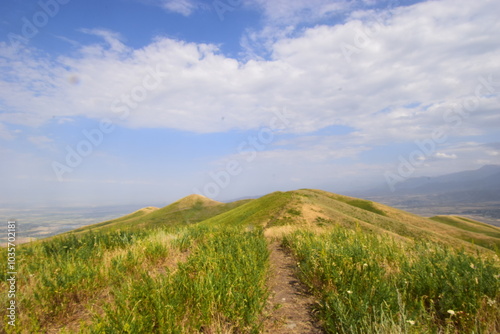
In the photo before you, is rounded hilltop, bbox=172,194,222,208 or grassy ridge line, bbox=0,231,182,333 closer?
grassy ridge line, bbox=0,231,182,333

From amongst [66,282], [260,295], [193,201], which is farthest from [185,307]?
[193,201]

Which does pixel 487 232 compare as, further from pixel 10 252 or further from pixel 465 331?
pixel 10 252

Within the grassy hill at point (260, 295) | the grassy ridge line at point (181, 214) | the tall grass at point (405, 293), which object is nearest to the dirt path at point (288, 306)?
the grassy hill at point (260, 295)

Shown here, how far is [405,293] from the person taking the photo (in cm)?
440

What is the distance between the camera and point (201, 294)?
172 inches

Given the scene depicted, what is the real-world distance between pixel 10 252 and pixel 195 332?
7.76m

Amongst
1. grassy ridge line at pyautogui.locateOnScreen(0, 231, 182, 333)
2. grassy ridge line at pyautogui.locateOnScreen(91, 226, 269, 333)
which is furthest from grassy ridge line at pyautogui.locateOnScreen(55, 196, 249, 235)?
grassy ridge line at pyautogui.locateOnScreen(91, 226, 269, 333)

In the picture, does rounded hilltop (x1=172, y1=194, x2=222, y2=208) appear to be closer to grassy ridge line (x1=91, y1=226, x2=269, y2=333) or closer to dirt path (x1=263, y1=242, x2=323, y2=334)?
dirt path (x1=263, y1=242, x2=323, y2=334)

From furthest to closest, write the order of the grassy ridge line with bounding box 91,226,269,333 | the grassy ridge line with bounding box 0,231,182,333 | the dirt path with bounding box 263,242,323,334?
the grassy ridge line with bounding box 0,231,182,333 < the dirt path with bounding box 263,242,323,334 < the grassy ridge line with bounding box 91,226,269,333

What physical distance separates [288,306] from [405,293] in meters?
2.27

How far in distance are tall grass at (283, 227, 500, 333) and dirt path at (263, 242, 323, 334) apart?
29 cm

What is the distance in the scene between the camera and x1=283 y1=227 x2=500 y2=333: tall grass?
3.77 metres

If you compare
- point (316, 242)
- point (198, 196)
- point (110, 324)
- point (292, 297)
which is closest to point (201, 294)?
point (110, 324)

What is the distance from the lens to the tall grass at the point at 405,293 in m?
3.77
